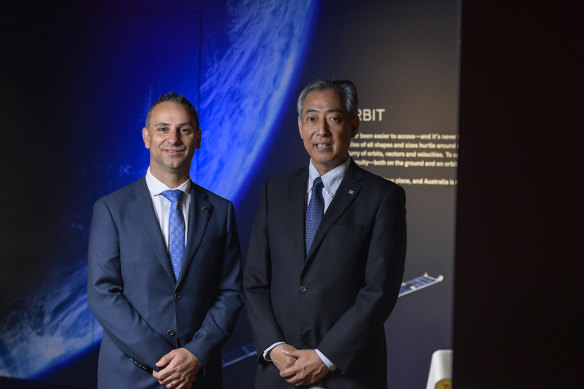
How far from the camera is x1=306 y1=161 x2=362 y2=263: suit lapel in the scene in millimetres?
2273

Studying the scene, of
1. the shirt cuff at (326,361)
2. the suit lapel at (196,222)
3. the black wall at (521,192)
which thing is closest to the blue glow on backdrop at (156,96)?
the suit lapel at (196,222)

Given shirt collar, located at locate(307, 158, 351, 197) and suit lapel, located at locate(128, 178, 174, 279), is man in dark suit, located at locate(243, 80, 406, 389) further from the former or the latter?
suit lapel, located at locate(128, 178, 174, 279)

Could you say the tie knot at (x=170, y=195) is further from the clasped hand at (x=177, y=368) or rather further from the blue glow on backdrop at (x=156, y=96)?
the blue glow on backdrop at (x=156, y=96)

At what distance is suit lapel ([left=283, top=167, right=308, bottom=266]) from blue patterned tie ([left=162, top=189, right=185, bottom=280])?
477mm

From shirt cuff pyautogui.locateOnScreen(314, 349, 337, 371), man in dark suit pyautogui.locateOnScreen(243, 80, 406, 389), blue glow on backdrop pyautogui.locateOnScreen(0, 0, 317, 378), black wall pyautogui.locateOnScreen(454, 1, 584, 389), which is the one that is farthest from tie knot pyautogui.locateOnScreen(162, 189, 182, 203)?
black wall pyautogui.locateOnScreen(454, 1, 584, 389)

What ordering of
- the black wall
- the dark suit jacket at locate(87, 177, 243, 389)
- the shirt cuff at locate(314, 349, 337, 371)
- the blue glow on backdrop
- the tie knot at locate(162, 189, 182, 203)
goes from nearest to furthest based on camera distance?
the black wall, the shirt cuff at locate(314, 349, 337, 371), the dark suit jacket at locate(87, 177, 243, 389), the tie knot at locate(162, 189, 182, 203), the blue glow on backdrop

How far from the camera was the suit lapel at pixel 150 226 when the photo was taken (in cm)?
237

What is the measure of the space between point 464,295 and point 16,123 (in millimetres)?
4892

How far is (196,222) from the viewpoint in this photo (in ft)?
8.05

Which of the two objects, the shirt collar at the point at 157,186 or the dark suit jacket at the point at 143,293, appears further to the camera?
the shirt collar at the point at 157,186

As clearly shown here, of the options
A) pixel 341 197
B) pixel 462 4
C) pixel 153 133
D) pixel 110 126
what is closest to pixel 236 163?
pixel 110 126

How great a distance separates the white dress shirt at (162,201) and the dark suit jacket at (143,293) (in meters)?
0.05

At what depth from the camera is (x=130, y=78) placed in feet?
14.1

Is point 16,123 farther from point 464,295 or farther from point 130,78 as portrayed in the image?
point 464,295
